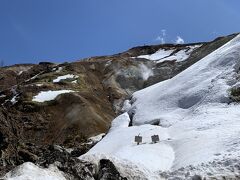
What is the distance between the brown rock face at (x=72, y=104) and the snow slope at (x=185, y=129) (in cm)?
489

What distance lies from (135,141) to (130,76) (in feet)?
166

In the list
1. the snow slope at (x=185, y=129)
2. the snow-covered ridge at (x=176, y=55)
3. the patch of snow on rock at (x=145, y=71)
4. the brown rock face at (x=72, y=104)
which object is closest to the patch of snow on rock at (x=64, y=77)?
the brown rock face at (x=72, y=104)

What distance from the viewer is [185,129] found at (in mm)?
31688

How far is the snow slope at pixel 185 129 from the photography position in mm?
22923

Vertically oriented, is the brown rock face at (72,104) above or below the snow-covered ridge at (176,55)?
below

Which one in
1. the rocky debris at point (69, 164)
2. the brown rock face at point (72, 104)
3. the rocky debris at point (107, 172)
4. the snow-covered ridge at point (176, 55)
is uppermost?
the snow-covered ridge at point (176, 55)

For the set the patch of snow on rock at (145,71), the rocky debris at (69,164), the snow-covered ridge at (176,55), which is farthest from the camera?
the snow-covered ridge at (176,55)

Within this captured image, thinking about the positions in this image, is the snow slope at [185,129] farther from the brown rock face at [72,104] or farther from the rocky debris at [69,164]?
the brown rock face at [72,104]

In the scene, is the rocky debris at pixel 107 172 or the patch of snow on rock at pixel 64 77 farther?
the patch of snow on rock at pixel 64 77

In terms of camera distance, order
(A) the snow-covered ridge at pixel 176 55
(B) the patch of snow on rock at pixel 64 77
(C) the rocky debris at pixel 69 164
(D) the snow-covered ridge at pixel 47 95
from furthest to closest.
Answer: (A) the snow-covered ridge at pixel 176 55, (B) the patch of snow on rock at pixel 64 77, (D) the snow-covered ridge at pixel 47 95, (C) the rocky debris at pixel 69 164

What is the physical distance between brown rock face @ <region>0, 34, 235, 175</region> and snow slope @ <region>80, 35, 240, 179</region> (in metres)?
4.89

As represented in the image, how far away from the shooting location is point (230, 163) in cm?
2219

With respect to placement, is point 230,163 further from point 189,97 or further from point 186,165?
point 189,97

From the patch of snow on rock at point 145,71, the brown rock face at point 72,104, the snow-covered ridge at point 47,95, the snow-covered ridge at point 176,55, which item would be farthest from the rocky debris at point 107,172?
the snow-covered ridge at point 176,55
